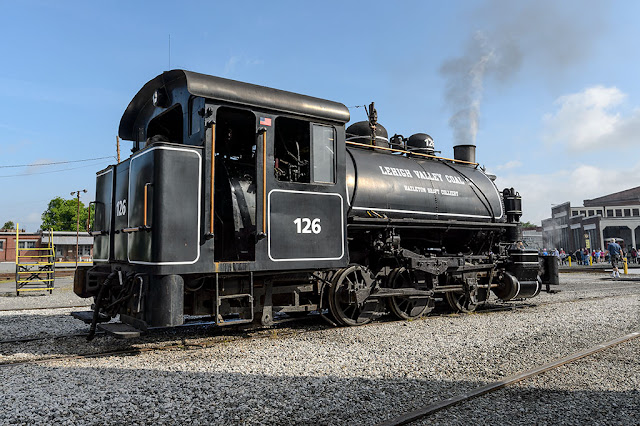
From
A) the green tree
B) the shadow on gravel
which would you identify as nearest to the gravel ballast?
the shadow on gravel

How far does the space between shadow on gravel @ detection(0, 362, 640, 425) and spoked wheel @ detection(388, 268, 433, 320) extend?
11.6ft

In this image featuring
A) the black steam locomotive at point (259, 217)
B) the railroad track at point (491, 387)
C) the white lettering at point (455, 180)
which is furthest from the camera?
the white lettering at point (455, 180)

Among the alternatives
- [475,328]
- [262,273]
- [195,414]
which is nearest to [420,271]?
[475,328]

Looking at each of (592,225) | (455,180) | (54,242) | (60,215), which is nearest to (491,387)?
(455,180)

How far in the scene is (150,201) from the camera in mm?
5258

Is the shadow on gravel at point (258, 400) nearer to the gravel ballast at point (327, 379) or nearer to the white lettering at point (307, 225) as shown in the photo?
the gravel ballast at point (327, 379)

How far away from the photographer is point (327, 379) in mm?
4469

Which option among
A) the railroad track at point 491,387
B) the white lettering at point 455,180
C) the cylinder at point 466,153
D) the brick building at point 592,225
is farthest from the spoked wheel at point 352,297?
the brick building at point 592,225

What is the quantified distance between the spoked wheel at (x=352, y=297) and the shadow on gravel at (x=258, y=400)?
2.21 meters

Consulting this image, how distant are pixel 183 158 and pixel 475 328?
204 inches

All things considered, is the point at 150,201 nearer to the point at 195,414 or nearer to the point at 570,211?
the point at 195,414

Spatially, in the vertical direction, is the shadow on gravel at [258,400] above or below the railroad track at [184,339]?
below

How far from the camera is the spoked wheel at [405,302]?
799cm

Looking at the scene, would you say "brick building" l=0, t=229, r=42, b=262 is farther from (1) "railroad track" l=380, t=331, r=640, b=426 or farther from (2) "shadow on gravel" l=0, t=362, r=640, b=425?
(1) "railroad track" l=380, t=331, r=640, b=426
